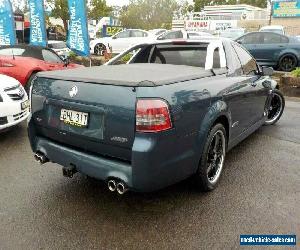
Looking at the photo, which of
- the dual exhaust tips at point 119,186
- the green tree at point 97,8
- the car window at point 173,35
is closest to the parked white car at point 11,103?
the dual exhaust tips at point 119,186

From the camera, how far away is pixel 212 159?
3.68 metres

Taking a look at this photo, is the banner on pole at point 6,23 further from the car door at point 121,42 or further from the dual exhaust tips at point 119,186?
the dual exhaust tips at point 119,186

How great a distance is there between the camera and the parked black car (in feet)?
38.0

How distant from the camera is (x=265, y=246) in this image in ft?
9.14

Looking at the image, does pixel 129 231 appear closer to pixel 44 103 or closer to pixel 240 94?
pixel 44 103

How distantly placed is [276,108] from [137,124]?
434 centimetres

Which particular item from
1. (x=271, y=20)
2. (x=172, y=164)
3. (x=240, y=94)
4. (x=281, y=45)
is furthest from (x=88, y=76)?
(x=271, y=20)

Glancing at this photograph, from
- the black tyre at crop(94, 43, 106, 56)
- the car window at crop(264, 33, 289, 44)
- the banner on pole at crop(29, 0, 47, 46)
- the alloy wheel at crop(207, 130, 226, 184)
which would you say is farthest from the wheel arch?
the black tyre at crop(94, 43, 106, 56)

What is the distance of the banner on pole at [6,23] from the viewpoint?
538 inches

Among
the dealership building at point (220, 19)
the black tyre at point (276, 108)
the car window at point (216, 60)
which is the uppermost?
the dealership building at point (220, 19)

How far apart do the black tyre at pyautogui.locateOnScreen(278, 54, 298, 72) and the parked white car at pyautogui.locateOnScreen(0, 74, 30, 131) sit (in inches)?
363

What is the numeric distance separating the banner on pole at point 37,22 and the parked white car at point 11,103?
30.6 feet

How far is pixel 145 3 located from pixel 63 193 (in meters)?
55.3

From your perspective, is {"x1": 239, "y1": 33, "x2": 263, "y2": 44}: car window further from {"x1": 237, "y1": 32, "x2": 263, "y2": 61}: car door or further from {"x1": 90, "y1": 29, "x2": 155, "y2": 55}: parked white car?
{"x1": 90, "y1": 29, "x2": 155, "y2": 55}: parked white car
